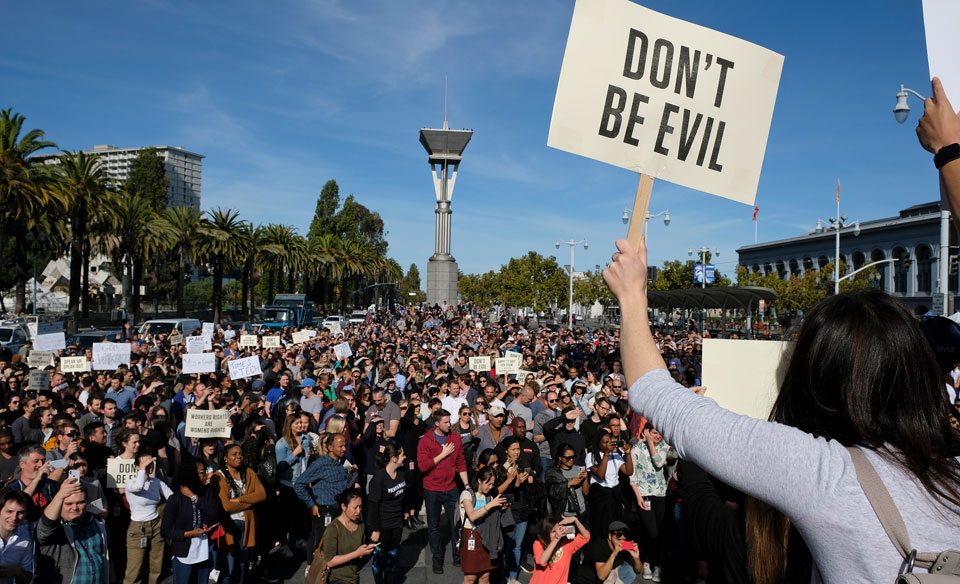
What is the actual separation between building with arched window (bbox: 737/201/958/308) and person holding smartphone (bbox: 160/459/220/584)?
55.8 metres

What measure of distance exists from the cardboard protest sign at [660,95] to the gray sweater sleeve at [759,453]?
111 cm

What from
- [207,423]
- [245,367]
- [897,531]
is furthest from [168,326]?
[897,531]

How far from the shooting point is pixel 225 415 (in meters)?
8.05

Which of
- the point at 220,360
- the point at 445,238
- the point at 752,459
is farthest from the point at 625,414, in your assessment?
the point at 445,238

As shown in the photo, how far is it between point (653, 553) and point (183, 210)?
152 feet

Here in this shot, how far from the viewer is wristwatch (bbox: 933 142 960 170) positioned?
172cm

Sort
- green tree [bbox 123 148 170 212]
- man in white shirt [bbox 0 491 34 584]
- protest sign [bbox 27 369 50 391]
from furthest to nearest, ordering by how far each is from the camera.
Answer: green tree [bbox 123 148 170 212], protest sign [bbox 27 369 50 391], man in white shirt [bbox 0 491 34 584]

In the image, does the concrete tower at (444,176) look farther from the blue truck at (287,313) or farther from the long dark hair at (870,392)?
the long dark hair at (870,392)

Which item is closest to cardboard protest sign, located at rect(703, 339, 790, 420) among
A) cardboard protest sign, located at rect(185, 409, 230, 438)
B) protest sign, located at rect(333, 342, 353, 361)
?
cardboard protest sign, located at rect(185, 409, 230, 438)

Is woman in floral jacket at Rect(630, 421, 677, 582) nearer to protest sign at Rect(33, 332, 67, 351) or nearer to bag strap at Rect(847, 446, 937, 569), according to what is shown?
bag strap at Rect(847, 446, 937, 569)

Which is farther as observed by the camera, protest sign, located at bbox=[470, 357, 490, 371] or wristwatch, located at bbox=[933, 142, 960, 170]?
protest sign, located at bbox=[470, 357, 490, 371]

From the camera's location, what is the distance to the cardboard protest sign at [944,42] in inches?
75.0

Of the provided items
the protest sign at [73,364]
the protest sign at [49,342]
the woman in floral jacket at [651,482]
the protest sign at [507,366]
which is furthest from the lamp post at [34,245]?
the woman in floral jacket at [651,482]

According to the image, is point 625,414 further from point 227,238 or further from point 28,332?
point 227,238
